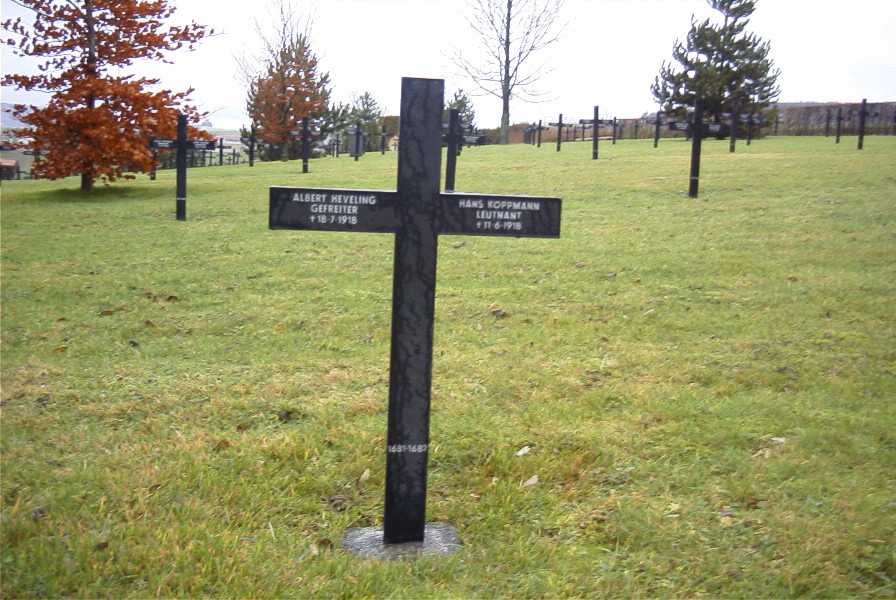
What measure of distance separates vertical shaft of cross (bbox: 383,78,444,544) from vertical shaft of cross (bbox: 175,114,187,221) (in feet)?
Answer: 37.0

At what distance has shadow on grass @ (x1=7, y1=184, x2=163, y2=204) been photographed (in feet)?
59.9

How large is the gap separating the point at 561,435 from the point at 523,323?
250cm

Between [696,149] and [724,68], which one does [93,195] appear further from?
[724,68]

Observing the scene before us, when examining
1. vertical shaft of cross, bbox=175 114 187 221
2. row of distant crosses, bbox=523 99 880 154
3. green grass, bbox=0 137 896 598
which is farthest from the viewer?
row of distant crosses, bbox=523 99 880 154

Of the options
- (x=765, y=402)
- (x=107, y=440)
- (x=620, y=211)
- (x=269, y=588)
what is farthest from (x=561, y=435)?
(x=620, y=211)

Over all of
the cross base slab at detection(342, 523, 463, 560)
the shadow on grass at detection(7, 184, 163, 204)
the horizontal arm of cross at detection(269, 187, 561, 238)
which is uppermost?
the horizontal arm of cross at detection(269, 187, 561, 238)

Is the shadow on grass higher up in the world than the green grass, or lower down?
higher up

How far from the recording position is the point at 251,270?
382 inches

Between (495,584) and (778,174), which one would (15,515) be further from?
(778,174)

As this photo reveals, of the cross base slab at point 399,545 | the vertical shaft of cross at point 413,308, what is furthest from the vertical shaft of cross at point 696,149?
the cross base slab at point 399,545

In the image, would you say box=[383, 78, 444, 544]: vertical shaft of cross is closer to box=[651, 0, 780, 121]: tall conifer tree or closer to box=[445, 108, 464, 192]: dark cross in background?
box=[445, 108, 464, 192]: dark cross in background

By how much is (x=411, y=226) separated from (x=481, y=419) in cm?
180

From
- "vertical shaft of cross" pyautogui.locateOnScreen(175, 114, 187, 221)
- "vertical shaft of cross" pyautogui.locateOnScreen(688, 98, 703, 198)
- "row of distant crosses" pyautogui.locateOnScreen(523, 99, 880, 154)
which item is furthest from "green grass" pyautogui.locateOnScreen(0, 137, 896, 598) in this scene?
"row of distant crosses" pyautogui.locateOnScreen(523, 99, 880, 154)

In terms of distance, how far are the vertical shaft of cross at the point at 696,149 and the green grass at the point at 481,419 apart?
4.29 m
